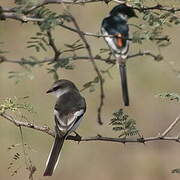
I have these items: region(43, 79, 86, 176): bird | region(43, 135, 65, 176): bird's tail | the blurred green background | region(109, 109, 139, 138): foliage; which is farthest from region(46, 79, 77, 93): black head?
the blurred green background

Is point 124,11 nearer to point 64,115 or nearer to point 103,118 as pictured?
point 64,115

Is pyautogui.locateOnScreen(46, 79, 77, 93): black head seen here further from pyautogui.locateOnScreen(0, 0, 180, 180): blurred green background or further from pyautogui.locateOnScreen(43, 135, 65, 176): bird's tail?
pyautogui.locateOnScreen(0, 0, 180, 180): blurred green background

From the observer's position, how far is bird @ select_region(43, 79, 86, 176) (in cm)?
552

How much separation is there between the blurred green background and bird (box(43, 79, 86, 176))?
9.80 feet

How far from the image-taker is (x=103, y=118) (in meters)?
11.6

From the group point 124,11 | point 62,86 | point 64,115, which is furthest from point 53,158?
point 124,11

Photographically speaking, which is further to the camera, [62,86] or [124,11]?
[124,11]

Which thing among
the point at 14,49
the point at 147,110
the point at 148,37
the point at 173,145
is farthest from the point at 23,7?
the point at 14,49

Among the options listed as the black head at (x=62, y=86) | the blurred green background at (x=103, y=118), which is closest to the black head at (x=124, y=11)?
the black head at (x=62, y=86)

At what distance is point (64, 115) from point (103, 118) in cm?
563

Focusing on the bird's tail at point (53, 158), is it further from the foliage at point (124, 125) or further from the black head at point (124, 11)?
the black head at point (124, 11)

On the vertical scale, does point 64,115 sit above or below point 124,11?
below

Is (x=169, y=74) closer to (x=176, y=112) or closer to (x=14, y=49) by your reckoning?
(x=176, y=112)

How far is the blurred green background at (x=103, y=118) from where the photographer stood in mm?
10594
